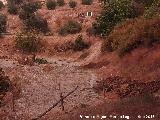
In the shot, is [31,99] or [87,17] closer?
[31,99]

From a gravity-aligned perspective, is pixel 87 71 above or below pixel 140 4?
below

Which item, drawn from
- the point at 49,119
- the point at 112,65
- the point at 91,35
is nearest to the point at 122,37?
the point at 112,65

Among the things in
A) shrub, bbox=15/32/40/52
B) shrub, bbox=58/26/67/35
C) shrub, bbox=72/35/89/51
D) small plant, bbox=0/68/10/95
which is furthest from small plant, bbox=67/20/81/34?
small plant, bbox=0/68/10/95

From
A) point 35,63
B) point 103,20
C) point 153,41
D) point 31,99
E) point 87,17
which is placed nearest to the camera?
point 31,99

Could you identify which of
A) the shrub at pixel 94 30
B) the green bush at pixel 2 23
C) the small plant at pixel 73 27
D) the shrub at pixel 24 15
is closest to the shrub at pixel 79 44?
the shrub at pixel 94 30

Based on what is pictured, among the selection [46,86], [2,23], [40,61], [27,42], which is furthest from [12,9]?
[46,86]

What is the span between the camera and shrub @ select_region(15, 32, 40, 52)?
134ft

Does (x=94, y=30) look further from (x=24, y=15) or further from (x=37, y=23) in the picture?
(x=24, y=15)

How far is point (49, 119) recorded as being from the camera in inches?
1008

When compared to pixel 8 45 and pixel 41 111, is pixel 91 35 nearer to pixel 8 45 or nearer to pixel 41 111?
pixel 8 45

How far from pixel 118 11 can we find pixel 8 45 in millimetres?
11167

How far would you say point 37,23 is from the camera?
4641 centimetres

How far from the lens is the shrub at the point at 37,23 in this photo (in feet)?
152

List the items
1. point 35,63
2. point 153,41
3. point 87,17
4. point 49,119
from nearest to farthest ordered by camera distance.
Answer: point 49,119 < point 153,41 < point 35,63 < point 87,17
